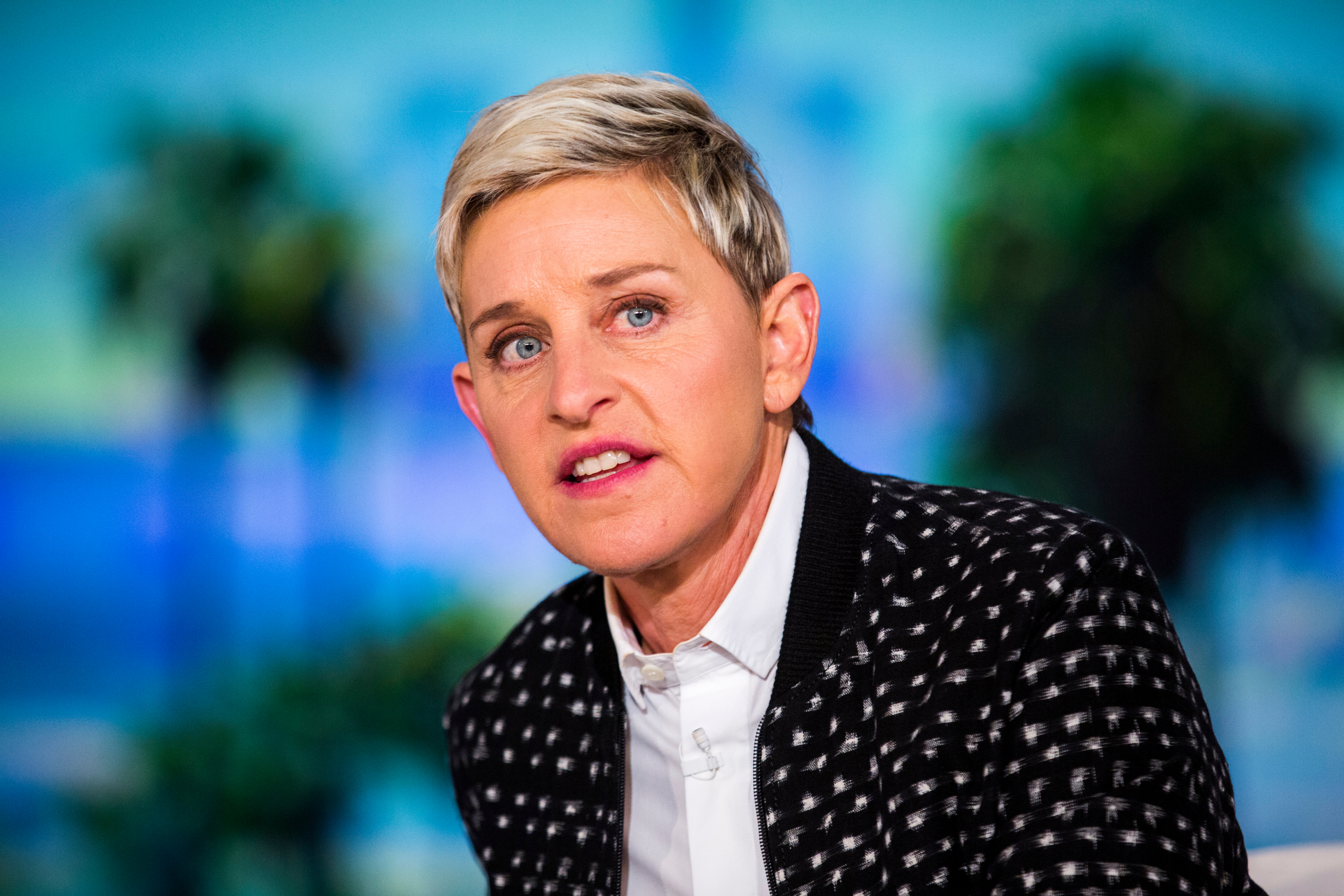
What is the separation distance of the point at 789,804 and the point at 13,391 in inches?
149

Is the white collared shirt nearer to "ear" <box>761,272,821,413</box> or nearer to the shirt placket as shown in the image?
the shirt placket

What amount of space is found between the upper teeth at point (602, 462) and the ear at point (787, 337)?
0.88 ft

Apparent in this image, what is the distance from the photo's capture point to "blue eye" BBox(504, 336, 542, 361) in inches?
59.4

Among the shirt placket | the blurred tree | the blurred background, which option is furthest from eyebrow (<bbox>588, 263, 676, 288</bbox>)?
the blurred tree

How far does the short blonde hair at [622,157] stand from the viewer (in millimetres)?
1463

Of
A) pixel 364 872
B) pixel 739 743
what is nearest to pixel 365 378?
pixel 364 872

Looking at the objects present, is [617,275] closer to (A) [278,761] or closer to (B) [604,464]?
(B) [604,464]

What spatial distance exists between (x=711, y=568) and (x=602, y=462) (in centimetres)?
28

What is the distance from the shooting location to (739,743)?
1500mm

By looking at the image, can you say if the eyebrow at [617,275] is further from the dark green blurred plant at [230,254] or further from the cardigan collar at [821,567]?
the dark green blurred plant at [230,254]

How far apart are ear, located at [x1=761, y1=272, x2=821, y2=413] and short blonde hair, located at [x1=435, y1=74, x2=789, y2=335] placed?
32 mm

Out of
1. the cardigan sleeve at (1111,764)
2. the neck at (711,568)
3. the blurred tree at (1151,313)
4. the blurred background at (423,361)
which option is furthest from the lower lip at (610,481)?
the blurred tree at (1151,313)

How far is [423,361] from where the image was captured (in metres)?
4.19

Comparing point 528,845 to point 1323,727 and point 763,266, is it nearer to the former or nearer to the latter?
point 763,266
